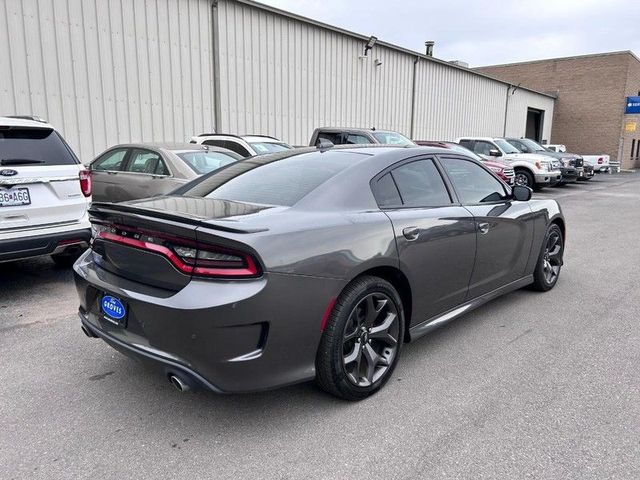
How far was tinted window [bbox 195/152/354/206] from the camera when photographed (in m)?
3.08

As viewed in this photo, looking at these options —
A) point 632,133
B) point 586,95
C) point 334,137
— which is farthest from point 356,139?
point 632,133

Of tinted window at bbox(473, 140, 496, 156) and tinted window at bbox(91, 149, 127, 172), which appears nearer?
tinted window at bbox(91, 149, 127, 172)

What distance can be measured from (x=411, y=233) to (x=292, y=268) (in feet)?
3.40

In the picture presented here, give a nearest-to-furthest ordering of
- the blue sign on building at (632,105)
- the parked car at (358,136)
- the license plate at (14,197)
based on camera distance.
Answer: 1. the license plate at (14,197)
2. the parked car at (358,136)
3. the blue sign on building at (632,105)

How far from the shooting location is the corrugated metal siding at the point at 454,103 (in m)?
20.6

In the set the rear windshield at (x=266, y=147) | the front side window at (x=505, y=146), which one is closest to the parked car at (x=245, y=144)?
the rear windshield at (x=266, y=147)

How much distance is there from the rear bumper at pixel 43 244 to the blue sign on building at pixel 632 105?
36412mm

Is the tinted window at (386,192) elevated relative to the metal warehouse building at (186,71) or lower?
lower

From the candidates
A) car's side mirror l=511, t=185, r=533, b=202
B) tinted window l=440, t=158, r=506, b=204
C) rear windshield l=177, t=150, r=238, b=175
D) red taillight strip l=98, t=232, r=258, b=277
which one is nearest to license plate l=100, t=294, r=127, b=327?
red taillight strip l=98, t=232, r=258, b=277

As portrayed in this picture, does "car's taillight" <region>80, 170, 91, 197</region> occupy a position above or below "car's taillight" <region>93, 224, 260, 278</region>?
above

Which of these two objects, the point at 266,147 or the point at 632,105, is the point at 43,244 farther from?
the point at 632,105

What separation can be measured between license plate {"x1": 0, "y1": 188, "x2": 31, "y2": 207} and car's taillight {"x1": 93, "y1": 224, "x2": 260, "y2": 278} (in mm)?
2648

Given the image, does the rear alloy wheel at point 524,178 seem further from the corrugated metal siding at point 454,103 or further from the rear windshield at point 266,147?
the rear windshield at point 266,147

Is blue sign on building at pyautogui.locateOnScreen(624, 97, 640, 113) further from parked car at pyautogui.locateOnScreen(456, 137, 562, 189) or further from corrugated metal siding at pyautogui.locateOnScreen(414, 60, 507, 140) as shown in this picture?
parked car at pyautogui.locateOnScreen(456, 137, 562, 189)
